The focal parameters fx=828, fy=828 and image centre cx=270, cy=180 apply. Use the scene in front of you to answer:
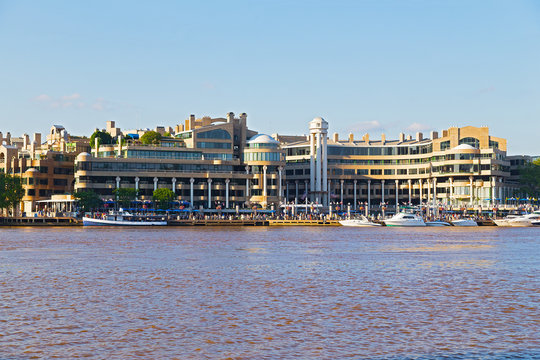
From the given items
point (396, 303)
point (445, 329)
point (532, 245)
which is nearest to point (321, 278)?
point (396, 303)

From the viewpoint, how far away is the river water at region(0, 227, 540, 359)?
3822 cm

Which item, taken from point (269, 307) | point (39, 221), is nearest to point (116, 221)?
point (39, 221)

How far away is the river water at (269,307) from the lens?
125 feet

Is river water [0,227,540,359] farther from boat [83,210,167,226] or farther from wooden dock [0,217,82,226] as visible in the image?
wooden dock [0,217,82,226]

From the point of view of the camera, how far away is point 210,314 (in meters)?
48.2

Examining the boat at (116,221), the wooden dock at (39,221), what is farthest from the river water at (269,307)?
the wooden dock at (39,221)

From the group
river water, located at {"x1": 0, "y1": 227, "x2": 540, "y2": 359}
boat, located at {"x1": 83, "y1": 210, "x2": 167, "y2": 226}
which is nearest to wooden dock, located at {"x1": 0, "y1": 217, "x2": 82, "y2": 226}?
boat, located at {"x1": 83, "y1": 210, "x2": 167, "y2": 226}

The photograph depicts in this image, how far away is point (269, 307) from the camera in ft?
168

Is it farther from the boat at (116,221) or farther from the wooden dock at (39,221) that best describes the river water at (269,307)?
the wooden dock at (39,221)

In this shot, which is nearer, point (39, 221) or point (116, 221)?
point (116, 221)

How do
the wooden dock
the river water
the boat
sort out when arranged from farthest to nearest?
the wooden dock, the boat, the river water

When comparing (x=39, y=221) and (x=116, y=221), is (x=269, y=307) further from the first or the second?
(x=39, y=221)

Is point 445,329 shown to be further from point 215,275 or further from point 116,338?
point 215,275

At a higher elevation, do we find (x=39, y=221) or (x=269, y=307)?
(x=39, y=221)
